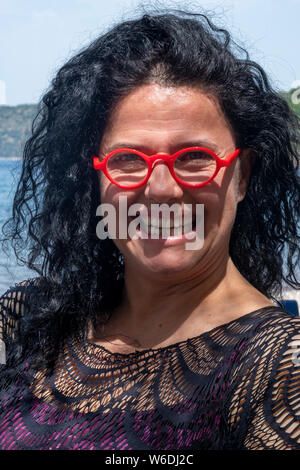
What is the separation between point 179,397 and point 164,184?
58 centimetres

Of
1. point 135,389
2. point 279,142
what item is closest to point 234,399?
point 135,389

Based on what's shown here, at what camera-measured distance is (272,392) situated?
4.85 feet

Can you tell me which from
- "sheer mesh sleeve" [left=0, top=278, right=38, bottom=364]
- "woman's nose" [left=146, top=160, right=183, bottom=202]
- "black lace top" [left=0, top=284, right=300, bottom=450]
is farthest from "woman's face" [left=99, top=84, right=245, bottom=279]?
"sheer mesh sleeve" [left=0, top=278, right=38, bottom=364]

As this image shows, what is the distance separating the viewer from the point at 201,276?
195 cm

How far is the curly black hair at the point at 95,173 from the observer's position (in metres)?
1.93

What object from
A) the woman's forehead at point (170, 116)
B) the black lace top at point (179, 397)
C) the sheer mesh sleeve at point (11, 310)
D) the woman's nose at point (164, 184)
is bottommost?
the black lace top at point (179, 397)

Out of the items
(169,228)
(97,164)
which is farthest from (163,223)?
(97,164)

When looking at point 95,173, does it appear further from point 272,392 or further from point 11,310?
point 272,392

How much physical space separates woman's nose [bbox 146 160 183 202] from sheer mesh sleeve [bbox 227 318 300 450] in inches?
18.2

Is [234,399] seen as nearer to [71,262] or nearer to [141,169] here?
[141,169]

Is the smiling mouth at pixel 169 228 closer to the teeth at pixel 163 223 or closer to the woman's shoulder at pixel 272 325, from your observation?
the teeth at pixel 163 223

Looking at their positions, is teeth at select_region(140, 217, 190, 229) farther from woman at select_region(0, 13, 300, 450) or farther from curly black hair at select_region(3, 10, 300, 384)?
curly black hair at select_region(3, 10, 300, 384)

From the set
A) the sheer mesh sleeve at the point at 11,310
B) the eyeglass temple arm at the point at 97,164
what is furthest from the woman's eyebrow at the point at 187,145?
the sheer mesh sleeve at the point at 11,310

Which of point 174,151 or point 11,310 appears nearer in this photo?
point 174,151
